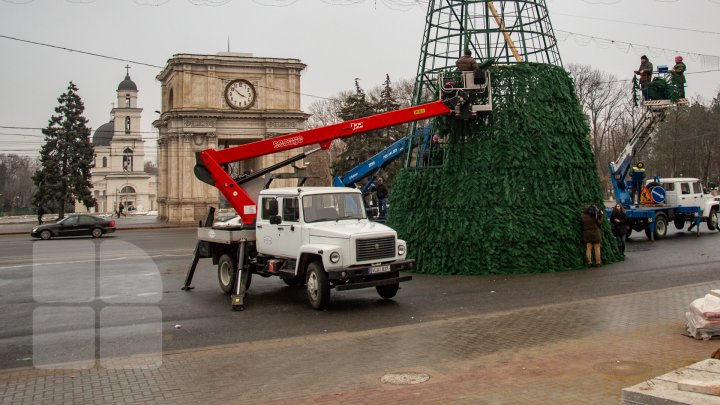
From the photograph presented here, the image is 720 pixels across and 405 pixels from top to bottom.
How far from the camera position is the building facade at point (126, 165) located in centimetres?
10756

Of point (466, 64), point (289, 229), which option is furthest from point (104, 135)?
point (289, 229)

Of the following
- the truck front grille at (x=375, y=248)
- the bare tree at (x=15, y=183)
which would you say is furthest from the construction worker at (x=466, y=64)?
the bare tree at (x=15, y=183)

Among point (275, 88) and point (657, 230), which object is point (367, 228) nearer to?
point (657, 230)

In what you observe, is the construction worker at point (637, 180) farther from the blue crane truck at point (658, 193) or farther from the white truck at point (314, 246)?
the white truck at point (314, 246)

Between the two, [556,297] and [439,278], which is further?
[439,278]

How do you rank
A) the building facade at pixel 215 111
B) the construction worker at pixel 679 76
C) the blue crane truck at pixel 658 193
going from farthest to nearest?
the building facade at pixel 215 111 < the blue crane truck at pixel 658 193 < the construction worker at pixel 679 76

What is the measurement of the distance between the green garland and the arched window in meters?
105

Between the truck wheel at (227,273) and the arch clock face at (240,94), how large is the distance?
4216cm

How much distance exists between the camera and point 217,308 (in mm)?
12805

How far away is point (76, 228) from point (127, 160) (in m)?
81.6

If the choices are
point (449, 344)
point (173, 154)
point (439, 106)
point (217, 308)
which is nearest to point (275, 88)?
point (173, 154)

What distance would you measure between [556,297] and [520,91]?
6.03 meters

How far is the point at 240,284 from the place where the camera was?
12992 millimetres

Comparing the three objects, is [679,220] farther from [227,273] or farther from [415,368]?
→ [415,368]
